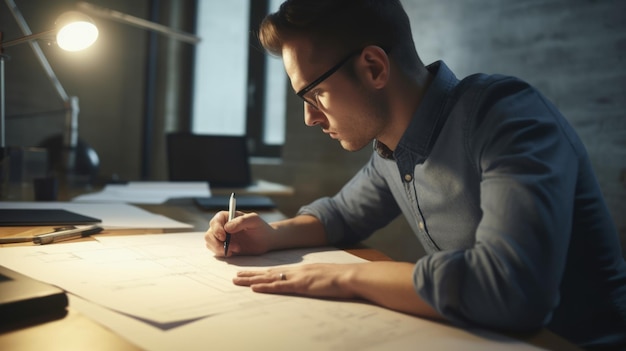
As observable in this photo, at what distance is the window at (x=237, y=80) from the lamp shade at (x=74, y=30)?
1.72 metres

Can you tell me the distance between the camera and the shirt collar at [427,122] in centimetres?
79

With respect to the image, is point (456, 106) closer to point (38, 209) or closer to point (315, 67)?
point (315, 67)

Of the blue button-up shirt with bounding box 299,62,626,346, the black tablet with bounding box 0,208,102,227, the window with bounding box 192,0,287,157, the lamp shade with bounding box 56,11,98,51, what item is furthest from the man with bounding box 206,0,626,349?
the window with bounding box 192,0,287,157

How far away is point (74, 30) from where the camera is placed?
1.22 m

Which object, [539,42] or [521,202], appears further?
[539,42]

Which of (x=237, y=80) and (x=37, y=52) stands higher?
(x=237, y=80)

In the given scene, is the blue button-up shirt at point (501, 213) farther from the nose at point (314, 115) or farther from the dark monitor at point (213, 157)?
the dark monitor at point (213, 157)

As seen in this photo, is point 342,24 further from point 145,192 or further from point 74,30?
point 145,192

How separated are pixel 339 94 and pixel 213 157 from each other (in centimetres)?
146

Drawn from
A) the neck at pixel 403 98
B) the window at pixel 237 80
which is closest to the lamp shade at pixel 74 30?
the neck at pixel 403 98

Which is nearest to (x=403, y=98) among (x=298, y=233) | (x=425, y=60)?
(x=298, y=233)

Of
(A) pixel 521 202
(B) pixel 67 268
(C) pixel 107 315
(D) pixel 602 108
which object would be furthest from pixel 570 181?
(D) pixel 602 108

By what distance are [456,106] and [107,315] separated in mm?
582

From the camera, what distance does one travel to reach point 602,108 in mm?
1355
